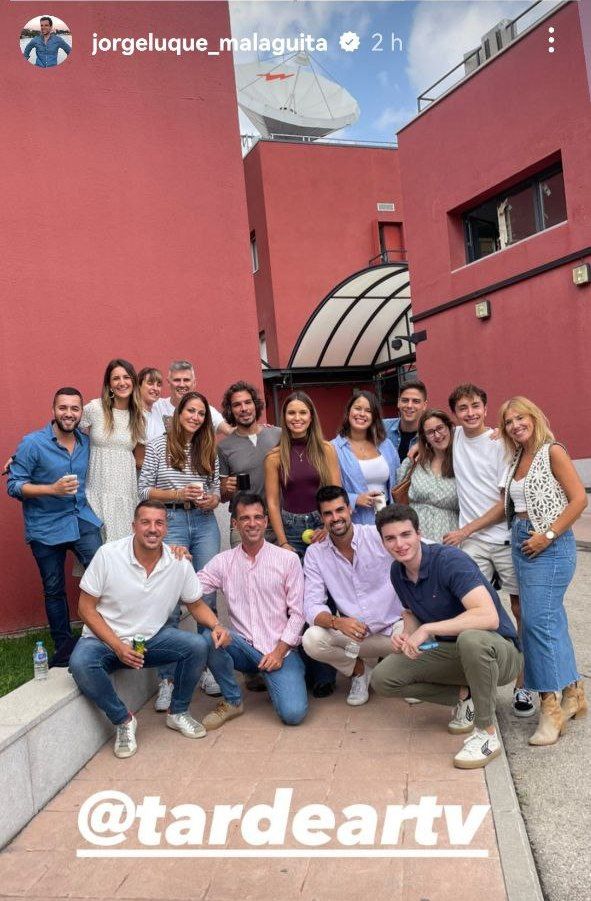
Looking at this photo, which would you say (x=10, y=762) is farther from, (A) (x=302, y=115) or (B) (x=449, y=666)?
(A) (x=302, y=115)

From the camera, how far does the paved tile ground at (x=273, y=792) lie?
2.71 m

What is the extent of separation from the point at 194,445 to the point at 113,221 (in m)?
2.93

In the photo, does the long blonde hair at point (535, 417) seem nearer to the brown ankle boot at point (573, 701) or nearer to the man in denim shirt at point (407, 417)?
the man in denim shirt at point (407, 417)

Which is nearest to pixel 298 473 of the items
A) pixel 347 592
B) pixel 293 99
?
pixel 347 592

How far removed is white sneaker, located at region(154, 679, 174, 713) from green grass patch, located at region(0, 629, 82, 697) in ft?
2.51

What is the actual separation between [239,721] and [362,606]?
3.13 feet

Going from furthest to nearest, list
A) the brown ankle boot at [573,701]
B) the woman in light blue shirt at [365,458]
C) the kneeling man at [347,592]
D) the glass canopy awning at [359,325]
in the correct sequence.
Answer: the glass canopy awning at [359,325] < the woman in light blue shirt at [365,458] < the kneeling man at [347,592] < the brown ankle boot at [573,701]

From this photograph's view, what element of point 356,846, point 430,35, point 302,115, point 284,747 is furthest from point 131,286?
point 302,115

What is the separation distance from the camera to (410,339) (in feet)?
50.7

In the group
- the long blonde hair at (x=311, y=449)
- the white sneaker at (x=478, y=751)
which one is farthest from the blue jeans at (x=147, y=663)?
the white sneaker at (x=478, y=751)

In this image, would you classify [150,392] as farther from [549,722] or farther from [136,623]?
[549,722]

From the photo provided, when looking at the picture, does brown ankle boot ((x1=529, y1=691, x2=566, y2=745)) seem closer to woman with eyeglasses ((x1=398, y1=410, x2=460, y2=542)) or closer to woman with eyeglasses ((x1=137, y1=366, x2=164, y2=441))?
woman with eyeglasses ((x1=398, y1=410, x2=460, y2=542))

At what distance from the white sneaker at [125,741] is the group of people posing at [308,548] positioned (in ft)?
0.03

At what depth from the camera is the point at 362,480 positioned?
4.88 metres
